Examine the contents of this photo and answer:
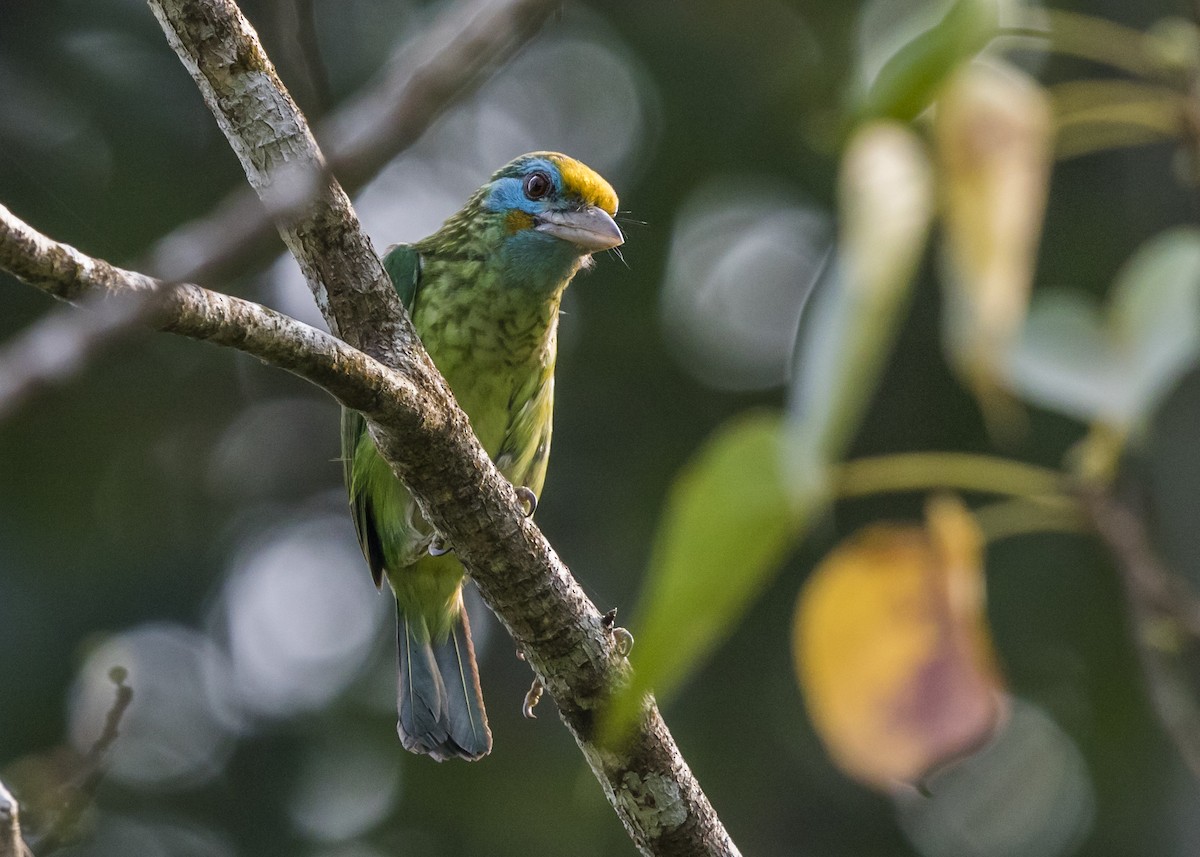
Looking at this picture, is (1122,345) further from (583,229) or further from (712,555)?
(583,229)

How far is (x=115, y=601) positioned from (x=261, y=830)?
161 centimetres

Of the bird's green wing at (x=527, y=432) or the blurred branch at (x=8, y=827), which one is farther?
the bird's green wing at (x=527, y=432)

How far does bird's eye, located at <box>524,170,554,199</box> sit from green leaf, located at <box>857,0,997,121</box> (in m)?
2.70

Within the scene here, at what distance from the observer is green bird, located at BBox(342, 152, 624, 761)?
3.52 m

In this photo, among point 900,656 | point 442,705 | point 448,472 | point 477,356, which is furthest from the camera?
point 442,705

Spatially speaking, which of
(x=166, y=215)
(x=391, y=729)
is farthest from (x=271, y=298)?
(x=391, y=729)

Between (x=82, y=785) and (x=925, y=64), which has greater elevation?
(x=925, y=64)

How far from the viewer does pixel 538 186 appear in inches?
149

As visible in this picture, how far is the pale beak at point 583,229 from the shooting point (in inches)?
141

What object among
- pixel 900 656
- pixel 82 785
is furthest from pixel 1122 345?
pixel 82 785

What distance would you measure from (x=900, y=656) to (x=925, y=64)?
515mm

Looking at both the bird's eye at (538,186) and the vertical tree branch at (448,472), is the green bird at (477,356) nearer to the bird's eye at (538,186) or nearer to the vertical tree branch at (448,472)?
the bird's eye at (538,186)

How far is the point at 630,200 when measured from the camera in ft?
27.9

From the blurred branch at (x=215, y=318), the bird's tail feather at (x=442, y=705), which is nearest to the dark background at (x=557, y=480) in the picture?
the bird's tail feather at (x=442, y=705)
